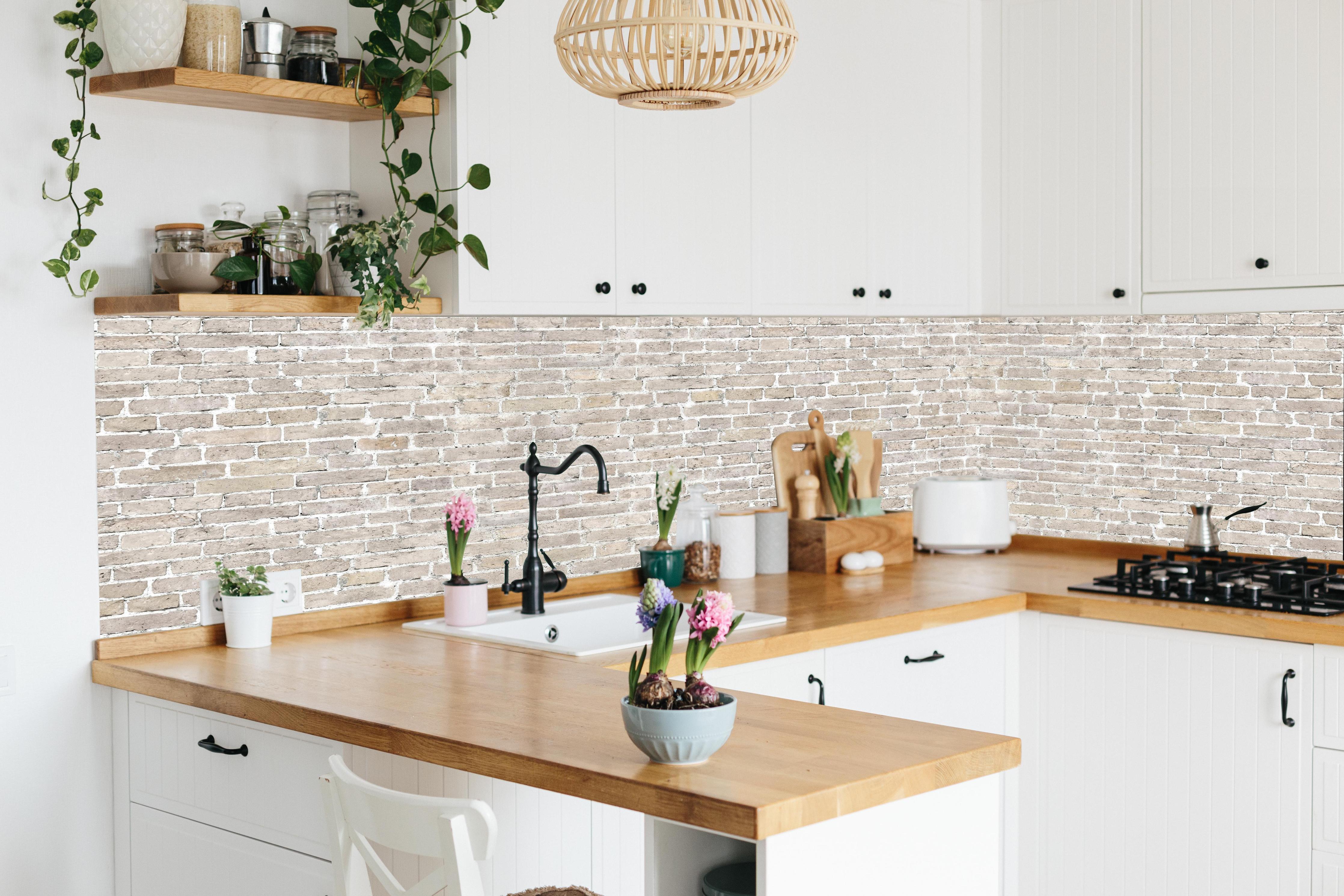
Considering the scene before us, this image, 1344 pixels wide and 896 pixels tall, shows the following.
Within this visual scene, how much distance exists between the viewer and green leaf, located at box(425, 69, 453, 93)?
3.00 m

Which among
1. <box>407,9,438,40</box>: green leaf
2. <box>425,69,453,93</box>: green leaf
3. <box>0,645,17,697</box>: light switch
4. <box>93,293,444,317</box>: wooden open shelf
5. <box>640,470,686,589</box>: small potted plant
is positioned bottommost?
<box>0,645,17,697</box>: light switch

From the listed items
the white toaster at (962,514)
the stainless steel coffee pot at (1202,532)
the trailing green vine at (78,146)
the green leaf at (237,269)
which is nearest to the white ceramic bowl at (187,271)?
the green leaf at (237,269)

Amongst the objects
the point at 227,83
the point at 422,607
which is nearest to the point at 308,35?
the point at 227,83

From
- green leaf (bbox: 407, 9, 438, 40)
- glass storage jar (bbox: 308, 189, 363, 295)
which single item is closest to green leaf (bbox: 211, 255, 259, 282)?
glass storage jar (bbox: 308, 189, 363, 295)

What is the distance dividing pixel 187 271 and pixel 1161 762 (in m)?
2.46

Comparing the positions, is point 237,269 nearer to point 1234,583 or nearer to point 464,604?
point 464,604

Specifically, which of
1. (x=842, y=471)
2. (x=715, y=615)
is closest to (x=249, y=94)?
(x=715, y=615)

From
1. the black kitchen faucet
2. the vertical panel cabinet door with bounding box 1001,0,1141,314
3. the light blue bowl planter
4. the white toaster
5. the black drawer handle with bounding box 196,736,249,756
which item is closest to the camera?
the light blue bowl planter

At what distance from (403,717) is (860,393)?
242cm

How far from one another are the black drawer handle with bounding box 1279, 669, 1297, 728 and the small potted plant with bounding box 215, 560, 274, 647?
2.21 metres

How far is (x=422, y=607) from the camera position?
3.40 meters

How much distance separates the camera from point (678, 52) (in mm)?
2238

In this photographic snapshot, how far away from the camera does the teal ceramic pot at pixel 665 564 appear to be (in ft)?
12.3

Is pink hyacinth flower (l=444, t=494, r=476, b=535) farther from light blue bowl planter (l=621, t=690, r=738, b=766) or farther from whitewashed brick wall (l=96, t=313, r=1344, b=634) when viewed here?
light blue bowl planter (l=621, t=690, r=738, b=766)
